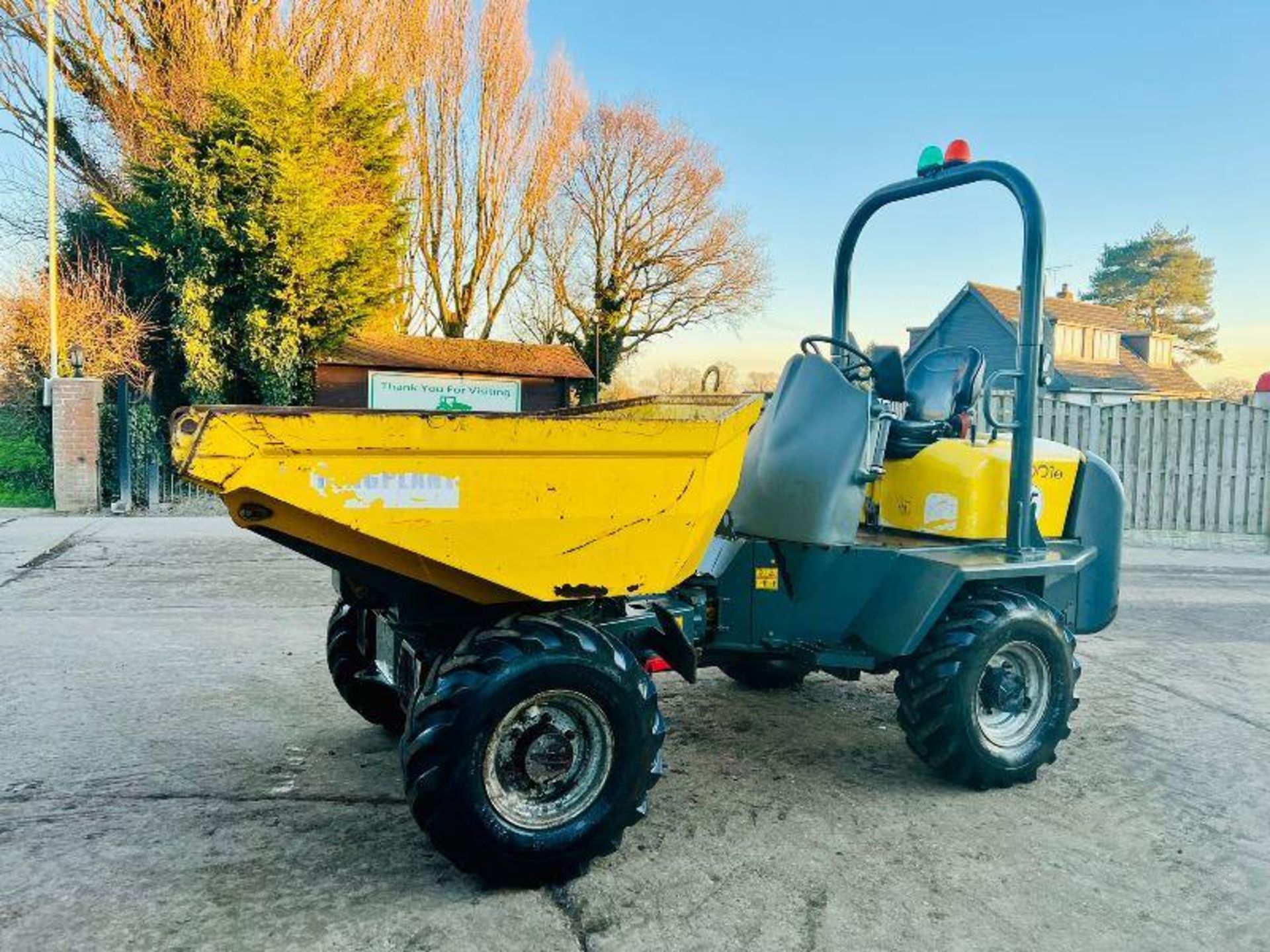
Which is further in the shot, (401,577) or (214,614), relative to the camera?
(214,614)

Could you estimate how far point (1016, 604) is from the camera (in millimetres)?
4188

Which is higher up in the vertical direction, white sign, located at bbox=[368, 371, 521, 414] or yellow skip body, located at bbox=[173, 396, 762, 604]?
white sign, located at bbox=[368, 371, 521, 414]

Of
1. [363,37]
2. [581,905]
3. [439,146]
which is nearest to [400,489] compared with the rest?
[581,905]

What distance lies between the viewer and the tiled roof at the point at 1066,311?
3073 cm

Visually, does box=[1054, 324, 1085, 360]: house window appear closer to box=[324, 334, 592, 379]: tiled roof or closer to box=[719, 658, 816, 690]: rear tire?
box=[324, 334, 592, 379]: tiled roof

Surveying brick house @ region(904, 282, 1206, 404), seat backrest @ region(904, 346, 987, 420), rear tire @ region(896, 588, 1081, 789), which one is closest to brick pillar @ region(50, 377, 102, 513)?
seat backrest @ region(904, 346, 987, 420)

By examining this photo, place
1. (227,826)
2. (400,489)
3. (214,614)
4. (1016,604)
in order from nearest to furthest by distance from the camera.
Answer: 1. (400,489)
2. (227,826)
3. (1016,604)
4. (214,614)

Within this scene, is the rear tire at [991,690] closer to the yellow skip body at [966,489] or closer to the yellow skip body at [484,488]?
the yellow skip body at [966,489]

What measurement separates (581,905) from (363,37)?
22524 mm

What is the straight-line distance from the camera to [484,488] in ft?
10.1

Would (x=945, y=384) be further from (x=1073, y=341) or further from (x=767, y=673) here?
(x=1073, y=341)

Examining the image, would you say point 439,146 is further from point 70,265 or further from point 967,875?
point 967,875

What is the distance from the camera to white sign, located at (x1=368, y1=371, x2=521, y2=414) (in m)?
18.0

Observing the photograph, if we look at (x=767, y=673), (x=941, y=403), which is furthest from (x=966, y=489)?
(x=767, y=673)
